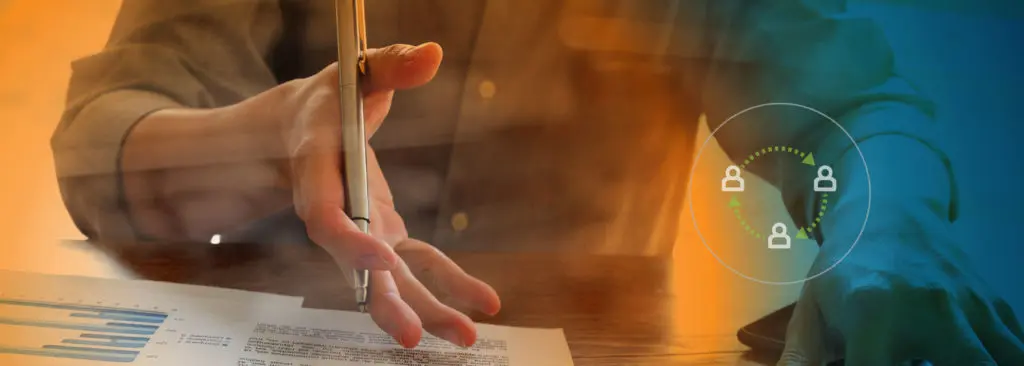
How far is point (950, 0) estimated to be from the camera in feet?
1.91

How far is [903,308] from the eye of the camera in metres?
0.54

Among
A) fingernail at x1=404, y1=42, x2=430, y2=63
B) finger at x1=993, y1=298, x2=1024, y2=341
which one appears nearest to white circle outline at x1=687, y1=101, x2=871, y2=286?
finger at x1=993, y1=298, x2=1024, y2=341

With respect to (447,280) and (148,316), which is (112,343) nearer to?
(148,316)

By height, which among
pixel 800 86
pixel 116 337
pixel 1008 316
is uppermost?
pixel 800 86

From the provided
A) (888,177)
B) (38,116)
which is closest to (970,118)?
(888,177)

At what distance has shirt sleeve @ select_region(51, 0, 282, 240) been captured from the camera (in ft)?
1.72

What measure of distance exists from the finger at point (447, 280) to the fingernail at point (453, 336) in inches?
1.0

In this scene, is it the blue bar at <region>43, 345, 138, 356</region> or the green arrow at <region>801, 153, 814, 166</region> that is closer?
the blue bar at <region>43, 345, 138, 356</region>

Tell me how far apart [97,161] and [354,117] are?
21cm

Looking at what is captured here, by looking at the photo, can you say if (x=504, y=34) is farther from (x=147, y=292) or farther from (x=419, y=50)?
(x=147, y=292)

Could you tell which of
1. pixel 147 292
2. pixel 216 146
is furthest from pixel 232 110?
pixel 147 292

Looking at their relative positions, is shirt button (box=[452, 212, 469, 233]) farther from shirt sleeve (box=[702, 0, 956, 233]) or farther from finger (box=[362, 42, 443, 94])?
shirt sleeve (box=[702, 0, 956, 233])

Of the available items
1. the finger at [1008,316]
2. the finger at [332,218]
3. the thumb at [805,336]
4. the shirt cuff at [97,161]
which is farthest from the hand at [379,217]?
the finger at [1008,316]

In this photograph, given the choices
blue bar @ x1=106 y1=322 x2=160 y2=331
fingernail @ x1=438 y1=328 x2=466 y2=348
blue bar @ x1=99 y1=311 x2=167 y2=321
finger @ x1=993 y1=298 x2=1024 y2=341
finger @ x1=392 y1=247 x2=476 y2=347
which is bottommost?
finger @ x1=993 y1=298 x2=1024 y2=341
